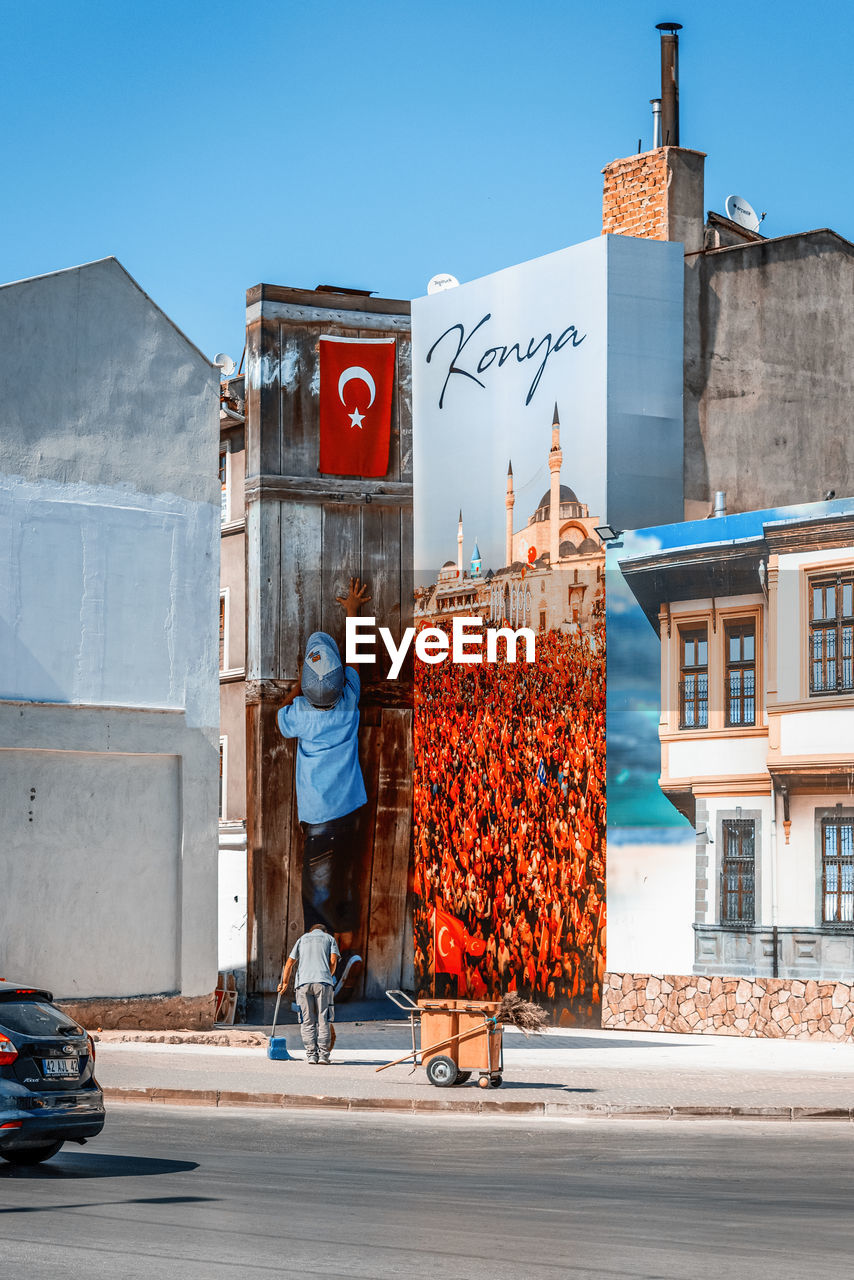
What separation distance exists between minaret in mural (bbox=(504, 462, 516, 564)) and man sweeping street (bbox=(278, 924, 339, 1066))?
28.8ft

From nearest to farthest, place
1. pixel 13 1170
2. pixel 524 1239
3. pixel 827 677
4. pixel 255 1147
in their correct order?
pixel 524 1239, pixel 13 1170, pixel 255 1147, pixel 827 677

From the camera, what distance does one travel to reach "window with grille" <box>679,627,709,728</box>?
24.2 metres

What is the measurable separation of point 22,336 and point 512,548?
7.86 metres

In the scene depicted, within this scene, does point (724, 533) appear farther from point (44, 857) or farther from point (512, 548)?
point (44, 857)

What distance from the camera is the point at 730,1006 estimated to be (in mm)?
23438

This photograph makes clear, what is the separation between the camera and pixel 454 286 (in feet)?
93.4

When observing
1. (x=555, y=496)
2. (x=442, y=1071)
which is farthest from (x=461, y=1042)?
(x=555, y=496)

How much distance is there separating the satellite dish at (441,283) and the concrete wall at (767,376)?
170 inches

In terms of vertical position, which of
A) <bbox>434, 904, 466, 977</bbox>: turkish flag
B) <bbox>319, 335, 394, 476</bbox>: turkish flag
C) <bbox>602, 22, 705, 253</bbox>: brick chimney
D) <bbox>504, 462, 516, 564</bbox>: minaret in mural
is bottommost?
<bbox>434, 904, 466, 977</bbox>: turkish flag

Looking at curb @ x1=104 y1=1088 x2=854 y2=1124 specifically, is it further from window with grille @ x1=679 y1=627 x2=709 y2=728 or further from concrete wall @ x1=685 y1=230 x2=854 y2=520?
concrete wall @ x1=685 y1=230 x2=854 y2=520

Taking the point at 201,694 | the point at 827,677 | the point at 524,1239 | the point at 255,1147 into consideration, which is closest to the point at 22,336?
the point at 201,694

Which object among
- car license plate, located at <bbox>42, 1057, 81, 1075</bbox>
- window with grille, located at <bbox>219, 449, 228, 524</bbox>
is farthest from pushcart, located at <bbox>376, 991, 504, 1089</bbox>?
window with grille, located at <bbox>219, 449, 228, 524</bbox>

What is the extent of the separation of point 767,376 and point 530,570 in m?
4.56

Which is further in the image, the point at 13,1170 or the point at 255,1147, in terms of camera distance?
the point at 255,1147
